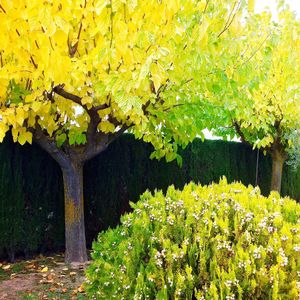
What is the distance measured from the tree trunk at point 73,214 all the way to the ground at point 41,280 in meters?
0.24

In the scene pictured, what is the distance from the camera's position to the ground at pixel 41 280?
18.7ft

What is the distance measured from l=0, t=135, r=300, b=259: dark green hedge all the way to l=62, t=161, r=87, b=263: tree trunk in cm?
75

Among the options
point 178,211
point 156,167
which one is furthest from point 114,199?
point 178,211

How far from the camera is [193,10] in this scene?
498 cm

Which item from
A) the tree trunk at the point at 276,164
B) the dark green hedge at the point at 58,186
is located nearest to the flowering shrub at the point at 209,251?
the dark green hedge at the point at 58,186

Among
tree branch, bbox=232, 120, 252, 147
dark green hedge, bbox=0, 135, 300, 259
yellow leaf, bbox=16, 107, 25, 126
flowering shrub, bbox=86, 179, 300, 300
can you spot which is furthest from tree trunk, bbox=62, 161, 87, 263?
tree branch, bbox=232, 120, 252, 147

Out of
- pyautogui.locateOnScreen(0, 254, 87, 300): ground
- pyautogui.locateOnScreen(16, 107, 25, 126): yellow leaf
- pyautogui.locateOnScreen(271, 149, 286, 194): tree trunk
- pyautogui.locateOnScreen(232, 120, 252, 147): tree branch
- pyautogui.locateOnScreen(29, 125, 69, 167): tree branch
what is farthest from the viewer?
pyautogui.locateOnScreen(271, 149, 286, 194): tree trunk

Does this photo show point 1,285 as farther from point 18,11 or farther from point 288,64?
point 288,64

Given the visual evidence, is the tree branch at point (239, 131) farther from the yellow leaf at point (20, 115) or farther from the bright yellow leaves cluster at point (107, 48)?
the yellow leaf at point (20, 115)

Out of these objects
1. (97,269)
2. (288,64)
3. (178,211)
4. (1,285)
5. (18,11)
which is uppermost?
(288,64)

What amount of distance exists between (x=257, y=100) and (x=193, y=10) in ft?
21.8

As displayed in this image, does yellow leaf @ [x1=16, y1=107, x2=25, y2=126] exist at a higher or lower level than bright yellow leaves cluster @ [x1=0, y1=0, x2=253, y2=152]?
lower

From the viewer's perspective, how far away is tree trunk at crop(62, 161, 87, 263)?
7.32 meters

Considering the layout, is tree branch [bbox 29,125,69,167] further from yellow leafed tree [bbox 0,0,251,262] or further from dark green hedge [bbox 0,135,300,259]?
dark green hedge [bbox 0,135,300,259]
